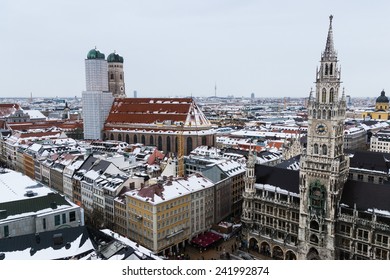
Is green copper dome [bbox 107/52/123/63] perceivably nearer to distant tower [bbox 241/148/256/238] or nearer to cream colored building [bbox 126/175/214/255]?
cream colored building [bbox 126/175/214/255]

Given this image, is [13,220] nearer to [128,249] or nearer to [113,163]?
[128,249]

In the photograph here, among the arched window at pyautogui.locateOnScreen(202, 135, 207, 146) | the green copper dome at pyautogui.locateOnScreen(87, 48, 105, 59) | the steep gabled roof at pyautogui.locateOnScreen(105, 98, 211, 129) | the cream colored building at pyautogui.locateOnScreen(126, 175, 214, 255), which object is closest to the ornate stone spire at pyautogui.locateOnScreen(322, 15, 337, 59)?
the cream colored building at pyautogui.locateOnScreen(126, 175, 214, 255)

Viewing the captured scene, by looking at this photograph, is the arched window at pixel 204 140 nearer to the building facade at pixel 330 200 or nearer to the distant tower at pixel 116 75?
the distant tower at pixel 116 75

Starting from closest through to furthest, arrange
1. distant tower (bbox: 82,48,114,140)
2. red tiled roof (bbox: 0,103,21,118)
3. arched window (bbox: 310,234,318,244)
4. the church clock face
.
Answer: the church clock face < arched window (bbox: 310,234,318,244) < distant tower (bbox: 82,48,114,140) < red tiled roof (bbox: 0,103,21,118)

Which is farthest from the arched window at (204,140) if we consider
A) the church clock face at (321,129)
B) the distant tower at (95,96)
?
the church clock face at (321,129)
